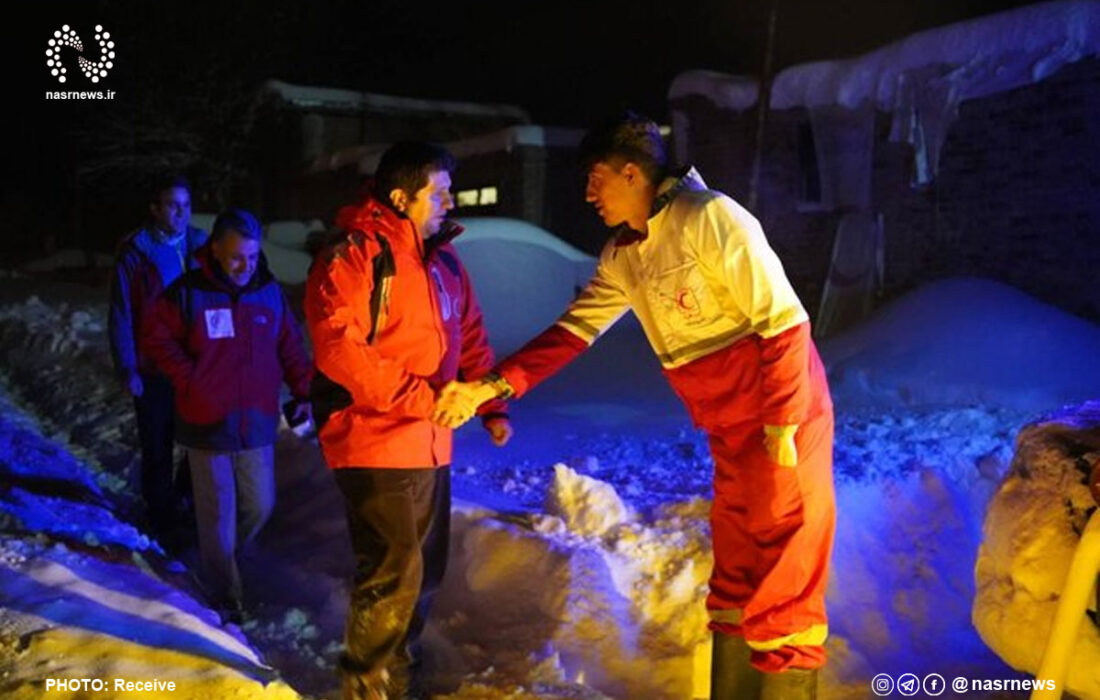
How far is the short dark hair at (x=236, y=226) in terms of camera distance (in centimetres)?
425

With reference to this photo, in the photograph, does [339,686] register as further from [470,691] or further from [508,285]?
[508,285]

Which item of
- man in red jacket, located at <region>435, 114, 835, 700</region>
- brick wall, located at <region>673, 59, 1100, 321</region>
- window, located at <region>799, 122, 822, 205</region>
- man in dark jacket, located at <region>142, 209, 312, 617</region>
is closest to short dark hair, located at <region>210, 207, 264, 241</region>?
man in dark jacket, located at <region>142, 209, 312, 617</region>

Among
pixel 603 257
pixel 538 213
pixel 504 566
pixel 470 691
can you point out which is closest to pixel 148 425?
pixel 504 566

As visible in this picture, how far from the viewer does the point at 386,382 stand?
312cm

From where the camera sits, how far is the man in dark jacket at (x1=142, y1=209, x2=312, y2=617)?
430 centimetres

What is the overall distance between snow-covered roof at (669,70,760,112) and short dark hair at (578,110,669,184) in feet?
35.4

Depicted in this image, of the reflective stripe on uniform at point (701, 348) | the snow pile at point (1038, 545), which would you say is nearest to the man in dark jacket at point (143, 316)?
the reflective stripe on uniform at point (701, 348)

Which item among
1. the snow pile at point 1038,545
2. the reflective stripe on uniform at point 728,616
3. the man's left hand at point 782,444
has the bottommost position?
the reflective stripe on uniform at point 728,616

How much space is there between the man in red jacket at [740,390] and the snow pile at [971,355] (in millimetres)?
4841

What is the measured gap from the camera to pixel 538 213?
1898cm

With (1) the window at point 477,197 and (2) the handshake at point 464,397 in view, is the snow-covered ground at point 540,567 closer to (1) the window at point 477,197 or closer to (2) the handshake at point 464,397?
(2) the handshake at point 464,397

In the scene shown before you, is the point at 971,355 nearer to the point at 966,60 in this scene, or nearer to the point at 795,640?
the point at 966,60

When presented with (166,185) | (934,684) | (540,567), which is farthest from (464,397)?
(166,185)

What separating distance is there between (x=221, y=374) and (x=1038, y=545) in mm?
3326
